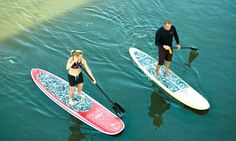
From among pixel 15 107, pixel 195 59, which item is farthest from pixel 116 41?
pixel 15 107

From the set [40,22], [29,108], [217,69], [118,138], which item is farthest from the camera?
[40,22]

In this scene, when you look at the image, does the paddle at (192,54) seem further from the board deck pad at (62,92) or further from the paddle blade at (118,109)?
the board deck pad at (62,92)

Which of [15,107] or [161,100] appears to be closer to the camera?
[15,107]

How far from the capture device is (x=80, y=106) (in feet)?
38.2

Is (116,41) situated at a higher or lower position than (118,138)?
higher

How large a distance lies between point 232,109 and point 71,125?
5.72 meters

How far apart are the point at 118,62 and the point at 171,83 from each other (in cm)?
241

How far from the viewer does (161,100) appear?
12.8m

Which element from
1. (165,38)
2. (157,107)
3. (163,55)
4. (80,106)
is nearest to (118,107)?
(80,106)

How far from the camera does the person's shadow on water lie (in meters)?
12.1

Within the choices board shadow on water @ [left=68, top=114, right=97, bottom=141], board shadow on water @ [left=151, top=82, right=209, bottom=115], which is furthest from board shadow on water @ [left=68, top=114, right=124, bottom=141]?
board shadow on water @ [left=151, top=82, right=209, bottom=115]

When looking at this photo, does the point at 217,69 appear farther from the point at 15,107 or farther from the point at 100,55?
the point at 15,107

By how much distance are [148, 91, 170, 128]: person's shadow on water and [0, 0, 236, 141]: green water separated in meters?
0.04

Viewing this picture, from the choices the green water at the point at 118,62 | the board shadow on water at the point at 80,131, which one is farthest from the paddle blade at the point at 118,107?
the board shadow on water at the point at 80,131
